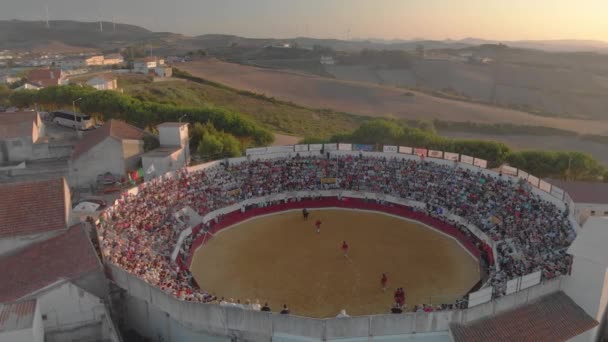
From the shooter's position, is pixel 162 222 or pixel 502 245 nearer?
pixel 502 245

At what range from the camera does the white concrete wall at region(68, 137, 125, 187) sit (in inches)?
1374

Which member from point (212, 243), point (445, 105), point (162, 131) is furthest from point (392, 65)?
point (212, 243)

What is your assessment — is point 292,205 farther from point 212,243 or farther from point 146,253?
point 146,253

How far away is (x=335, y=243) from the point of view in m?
27.3

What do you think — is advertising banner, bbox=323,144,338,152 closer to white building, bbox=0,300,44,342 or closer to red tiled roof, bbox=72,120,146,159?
red tiled roof, bbox=72,120,146,159

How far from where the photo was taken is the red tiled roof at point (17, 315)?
48.1ft

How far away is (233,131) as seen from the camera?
49.3m

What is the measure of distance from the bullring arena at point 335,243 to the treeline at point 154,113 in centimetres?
1429

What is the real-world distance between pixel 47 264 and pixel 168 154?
54.9 ft

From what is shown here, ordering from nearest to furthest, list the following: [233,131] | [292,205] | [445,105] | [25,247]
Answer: [25,247], [292,205], [233,131], [445,105]

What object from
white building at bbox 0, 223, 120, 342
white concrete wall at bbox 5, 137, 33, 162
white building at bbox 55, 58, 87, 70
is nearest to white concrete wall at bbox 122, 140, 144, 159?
white concrete wall at bbox 5, 137, 33, 162

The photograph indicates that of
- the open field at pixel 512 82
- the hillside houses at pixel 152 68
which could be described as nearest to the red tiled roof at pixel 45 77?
the hillside houses at pixel 152 68

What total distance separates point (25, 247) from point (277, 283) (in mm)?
11342

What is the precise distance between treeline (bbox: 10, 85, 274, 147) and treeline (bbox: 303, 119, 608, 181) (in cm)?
738
